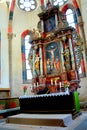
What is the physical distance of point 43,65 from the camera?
27.3 feet

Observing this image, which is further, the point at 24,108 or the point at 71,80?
the point at 71,80

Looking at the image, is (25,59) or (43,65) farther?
(25,59)

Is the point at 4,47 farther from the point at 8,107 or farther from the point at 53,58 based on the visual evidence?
the point at 8,107

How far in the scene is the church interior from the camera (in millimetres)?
5281

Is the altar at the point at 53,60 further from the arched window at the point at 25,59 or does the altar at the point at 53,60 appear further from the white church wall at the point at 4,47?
the white church wall at the point at 4,47

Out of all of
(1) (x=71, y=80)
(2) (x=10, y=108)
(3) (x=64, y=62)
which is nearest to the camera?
(2) (x=10, y=108)

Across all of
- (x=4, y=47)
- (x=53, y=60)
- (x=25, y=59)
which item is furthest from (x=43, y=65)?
(x=4, y=47)

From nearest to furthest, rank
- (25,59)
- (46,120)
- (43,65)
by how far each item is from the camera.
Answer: (46,120), (43,65), (25,59)

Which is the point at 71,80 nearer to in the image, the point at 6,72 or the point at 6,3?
the point at 6,72

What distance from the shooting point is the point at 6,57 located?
10312mm

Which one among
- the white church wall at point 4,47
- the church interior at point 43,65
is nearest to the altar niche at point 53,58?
the church interior at point 43,65

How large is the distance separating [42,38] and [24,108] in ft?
13.5

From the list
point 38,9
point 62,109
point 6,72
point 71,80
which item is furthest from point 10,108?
point 38,9

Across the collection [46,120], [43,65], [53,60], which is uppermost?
[53,60]
